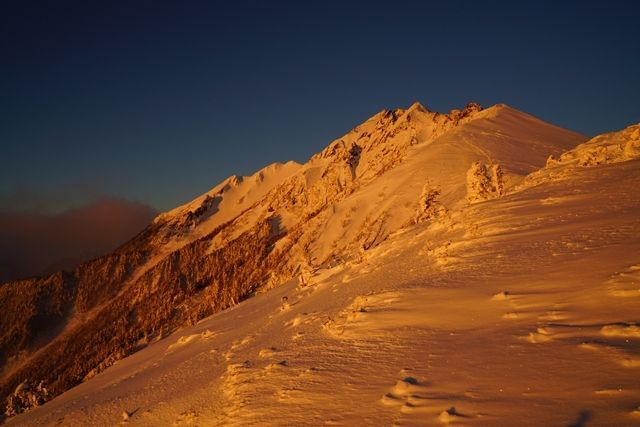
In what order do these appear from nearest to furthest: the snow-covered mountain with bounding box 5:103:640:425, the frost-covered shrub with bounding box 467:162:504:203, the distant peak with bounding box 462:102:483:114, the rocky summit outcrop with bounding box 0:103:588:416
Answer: the snow-covered mountain with bounding box 5:103:640:425 → the frost-covered shrub with bounding box 467:162:504:203 → the rocky summit outcrop with bounding box 0:103:588:416 → the distant peak with bounding box 462:102:483:114

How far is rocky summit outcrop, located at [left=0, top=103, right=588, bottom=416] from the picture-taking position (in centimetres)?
8700

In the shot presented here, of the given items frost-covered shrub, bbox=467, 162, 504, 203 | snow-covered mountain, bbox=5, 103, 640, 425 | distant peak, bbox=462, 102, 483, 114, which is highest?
Result: distant peak, bbox=462, 102, 483, 114

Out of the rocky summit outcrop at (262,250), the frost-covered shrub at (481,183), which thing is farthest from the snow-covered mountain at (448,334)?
the rocky summit outcrop at (262,250)

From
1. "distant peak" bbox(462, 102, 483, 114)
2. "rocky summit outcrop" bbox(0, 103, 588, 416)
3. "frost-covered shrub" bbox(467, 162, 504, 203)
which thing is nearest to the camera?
"frost-covered shrub" bbox(467, 162, 504, 203)

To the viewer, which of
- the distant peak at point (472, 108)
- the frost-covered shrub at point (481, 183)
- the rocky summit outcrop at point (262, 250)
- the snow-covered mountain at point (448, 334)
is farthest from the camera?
the distant peak at point (472, 108)

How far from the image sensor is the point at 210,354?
16328 mm

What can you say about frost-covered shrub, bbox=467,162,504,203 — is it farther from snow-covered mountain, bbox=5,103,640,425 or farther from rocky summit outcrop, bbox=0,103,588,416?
rocky summit outcrop, bbox=0,103,588,416

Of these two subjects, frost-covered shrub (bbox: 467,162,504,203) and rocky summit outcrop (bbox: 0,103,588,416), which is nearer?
frost-covered shrub (bbox: 467,162,504,203)

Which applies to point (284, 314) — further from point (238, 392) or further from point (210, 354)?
point (238, 392)

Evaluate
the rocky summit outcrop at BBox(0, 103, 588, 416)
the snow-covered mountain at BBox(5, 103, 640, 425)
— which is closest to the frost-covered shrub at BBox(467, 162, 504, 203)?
the snow-covered mountain at BBox(5, 103, 640, 425)

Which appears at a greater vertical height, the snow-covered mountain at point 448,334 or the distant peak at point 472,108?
the distant peak at point 472,108

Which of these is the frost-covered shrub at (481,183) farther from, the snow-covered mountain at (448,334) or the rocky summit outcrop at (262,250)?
the rocky summit outcrop at (262,250)

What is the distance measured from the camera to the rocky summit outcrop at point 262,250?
285ft

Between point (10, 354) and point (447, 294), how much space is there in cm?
18768
